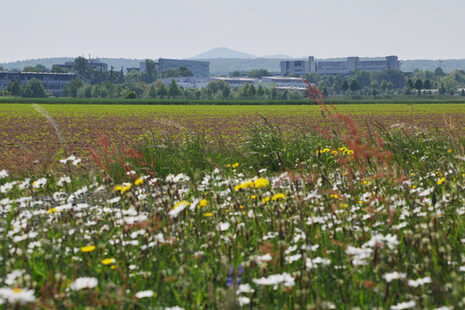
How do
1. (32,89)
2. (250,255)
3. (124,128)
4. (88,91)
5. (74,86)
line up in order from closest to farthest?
(250,255) < (124,128) < (32,89) < (88,91) < (74,86)

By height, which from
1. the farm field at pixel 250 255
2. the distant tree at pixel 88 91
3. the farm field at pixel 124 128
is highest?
the distant tree at pixel 88 91

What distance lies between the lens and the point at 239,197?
519 cm

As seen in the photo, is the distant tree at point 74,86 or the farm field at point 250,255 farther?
the distant tree at point 74,86

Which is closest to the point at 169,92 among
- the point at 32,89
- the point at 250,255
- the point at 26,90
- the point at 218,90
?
the point at 218,90

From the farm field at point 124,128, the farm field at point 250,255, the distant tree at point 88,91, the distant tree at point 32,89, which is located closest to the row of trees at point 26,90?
the distant tree at point 32,89

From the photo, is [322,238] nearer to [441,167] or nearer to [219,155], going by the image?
[441,167]

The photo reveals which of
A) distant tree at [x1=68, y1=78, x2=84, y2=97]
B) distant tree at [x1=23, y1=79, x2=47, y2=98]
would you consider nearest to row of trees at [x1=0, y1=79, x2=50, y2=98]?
distant tree at [x1=23, y1=79, x2=47, y2=98]

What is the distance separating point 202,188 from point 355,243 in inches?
106

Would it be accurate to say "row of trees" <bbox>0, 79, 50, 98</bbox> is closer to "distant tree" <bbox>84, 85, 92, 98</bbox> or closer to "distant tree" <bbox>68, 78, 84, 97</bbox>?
"distant tree" <bbox>84, 85, 92, 98</bbox>

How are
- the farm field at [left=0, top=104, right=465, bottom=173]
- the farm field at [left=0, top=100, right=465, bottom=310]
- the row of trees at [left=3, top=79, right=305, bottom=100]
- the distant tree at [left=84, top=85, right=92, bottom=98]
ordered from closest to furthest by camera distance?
the farm field at [left=0, top=100, right=465, bottom=310]
the farm field at [left=0, top=104, right=465, bottom=173]
the row of trees at [left=3, top=79, right=305, bottom=100]
the distant tree at [left=84, top=85, right=92, bottom=98]

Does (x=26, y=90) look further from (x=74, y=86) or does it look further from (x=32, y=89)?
(x=74, y=86)

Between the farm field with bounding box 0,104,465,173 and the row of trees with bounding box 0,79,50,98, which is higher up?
the row of trees with bounding box 0,79,50,98

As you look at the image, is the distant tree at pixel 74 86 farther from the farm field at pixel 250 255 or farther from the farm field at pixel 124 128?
the farm field at pixel 250 255

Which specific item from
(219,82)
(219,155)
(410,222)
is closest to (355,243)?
(410,222)
